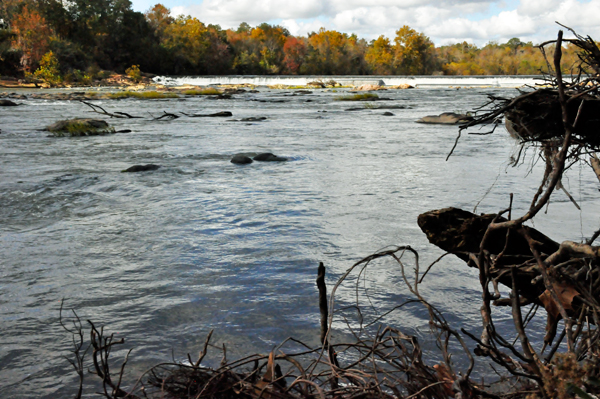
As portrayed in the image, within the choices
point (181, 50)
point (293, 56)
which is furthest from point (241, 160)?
point (293, 56)

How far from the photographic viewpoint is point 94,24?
71688mm

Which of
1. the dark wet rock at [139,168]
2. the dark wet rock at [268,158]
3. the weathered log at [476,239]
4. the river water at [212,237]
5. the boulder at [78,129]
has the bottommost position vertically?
the river water at [212,237]

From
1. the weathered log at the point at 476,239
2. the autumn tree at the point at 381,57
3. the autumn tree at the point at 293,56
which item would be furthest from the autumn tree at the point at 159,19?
the weathered log at the point at 476,239

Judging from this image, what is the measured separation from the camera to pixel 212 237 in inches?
213

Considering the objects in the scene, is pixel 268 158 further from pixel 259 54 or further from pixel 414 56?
pixel 414 56

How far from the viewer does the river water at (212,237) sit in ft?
10.8

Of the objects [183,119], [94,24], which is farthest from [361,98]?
→ [94,24]

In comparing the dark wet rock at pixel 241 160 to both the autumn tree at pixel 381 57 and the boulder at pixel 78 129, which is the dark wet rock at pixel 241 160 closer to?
the boulder at pixel 78 129

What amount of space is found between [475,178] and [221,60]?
77115 mm

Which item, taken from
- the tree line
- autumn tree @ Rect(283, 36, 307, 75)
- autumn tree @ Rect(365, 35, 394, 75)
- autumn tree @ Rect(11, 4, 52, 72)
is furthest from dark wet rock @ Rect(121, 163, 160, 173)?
autumn tree @ Rect(365, 35, 394, 75)

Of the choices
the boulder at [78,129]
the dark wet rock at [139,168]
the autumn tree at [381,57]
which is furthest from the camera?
the autumn tree at [381,57]

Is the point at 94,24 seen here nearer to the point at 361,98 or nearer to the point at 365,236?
the point at 361,98

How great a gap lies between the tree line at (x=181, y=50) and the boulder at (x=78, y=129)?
41.4 metres

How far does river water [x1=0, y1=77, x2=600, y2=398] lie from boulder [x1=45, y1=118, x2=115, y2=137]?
2955 mm
